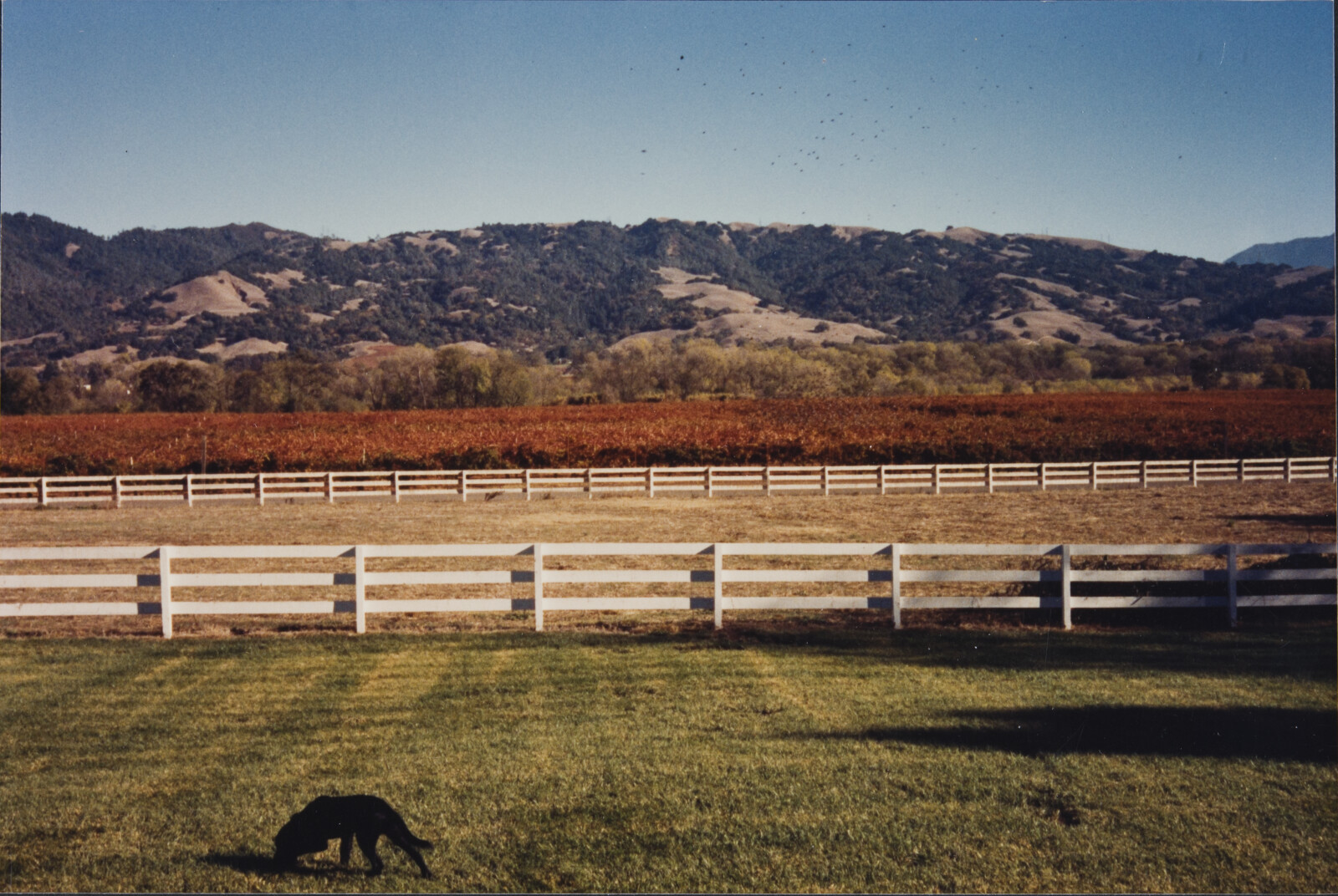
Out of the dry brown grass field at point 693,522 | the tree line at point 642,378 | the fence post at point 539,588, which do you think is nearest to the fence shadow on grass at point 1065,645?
the dry brown grass field at point 693,522

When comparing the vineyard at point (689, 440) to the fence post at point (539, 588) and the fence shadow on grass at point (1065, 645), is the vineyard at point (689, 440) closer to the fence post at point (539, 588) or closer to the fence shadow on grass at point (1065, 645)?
the fence shadow on grass at point (1065, 645)

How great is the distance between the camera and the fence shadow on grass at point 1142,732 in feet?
21.7

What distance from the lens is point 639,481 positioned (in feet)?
102

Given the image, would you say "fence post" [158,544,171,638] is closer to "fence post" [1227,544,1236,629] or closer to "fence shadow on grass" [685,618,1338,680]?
"fence shadow on grass" [685,618,1338,680]

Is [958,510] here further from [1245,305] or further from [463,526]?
[1245,305]

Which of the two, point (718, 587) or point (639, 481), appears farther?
point (639, 481)

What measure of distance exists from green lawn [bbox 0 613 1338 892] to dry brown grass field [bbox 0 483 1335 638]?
3.13 meters

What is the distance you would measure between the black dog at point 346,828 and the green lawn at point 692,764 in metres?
0.16

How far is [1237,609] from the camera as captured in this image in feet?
38.1

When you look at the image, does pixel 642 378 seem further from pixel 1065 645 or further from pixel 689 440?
pixel 1065 645

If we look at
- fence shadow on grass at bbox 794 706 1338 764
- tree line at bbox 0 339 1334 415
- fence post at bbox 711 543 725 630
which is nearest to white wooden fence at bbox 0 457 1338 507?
tree line at bbox 0 339 1334 415

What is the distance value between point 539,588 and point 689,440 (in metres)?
27.3

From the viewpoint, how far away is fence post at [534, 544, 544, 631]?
11047 millimetres

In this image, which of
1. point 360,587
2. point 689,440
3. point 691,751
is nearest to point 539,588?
point 360,587
